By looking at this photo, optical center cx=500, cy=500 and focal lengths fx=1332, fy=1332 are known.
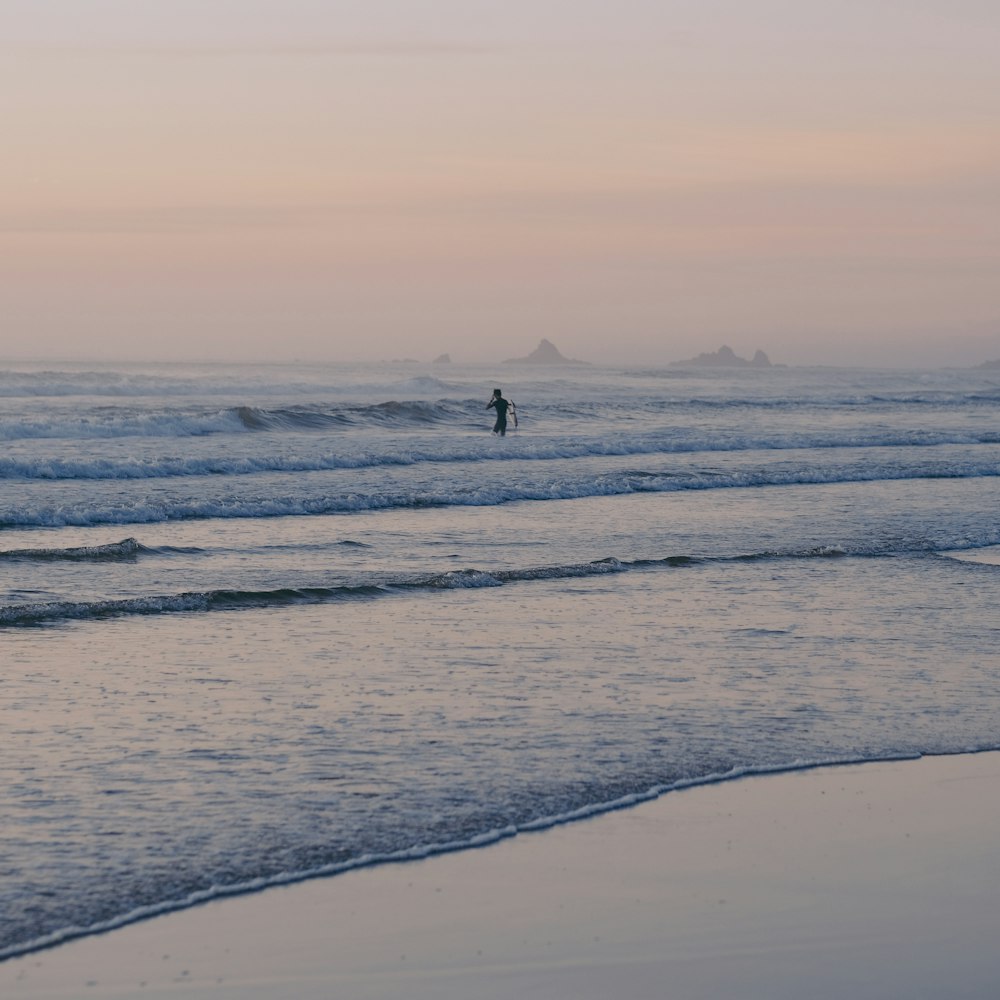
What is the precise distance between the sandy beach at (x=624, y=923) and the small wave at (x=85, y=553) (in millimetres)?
9585

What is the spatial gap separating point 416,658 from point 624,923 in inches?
192

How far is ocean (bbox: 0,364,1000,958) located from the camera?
6242mm

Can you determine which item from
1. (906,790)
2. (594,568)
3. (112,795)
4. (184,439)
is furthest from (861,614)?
(184,439)

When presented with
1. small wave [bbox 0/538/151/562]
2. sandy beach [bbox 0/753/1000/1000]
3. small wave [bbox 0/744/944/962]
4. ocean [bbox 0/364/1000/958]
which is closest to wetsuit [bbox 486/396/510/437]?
ocean [bbox 0/364/1000/958]

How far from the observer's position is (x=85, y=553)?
14758mm

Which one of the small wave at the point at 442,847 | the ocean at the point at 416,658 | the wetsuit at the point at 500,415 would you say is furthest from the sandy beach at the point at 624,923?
the wetsuit at the point at 500,415

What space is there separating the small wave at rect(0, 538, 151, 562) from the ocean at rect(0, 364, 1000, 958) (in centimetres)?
7

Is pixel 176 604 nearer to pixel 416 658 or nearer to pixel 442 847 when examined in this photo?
pixel 416 658

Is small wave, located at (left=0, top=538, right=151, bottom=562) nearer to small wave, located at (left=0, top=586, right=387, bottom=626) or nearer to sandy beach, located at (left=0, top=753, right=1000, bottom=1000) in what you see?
small wave, located at (left=0, top=586, right=387, bottom=626)

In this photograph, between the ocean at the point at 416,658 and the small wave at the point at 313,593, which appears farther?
the small wave at the point at 313,593

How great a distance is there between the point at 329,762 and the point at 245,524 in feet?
38.5

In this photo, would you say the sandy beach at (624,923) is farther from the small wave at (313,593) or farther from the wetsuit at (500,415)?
the wetsuit at (500,415)

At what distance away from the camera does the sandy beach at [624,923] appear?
183 inches

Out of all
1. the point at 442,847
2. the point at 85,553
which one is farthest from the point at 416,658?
the point at 85,553
